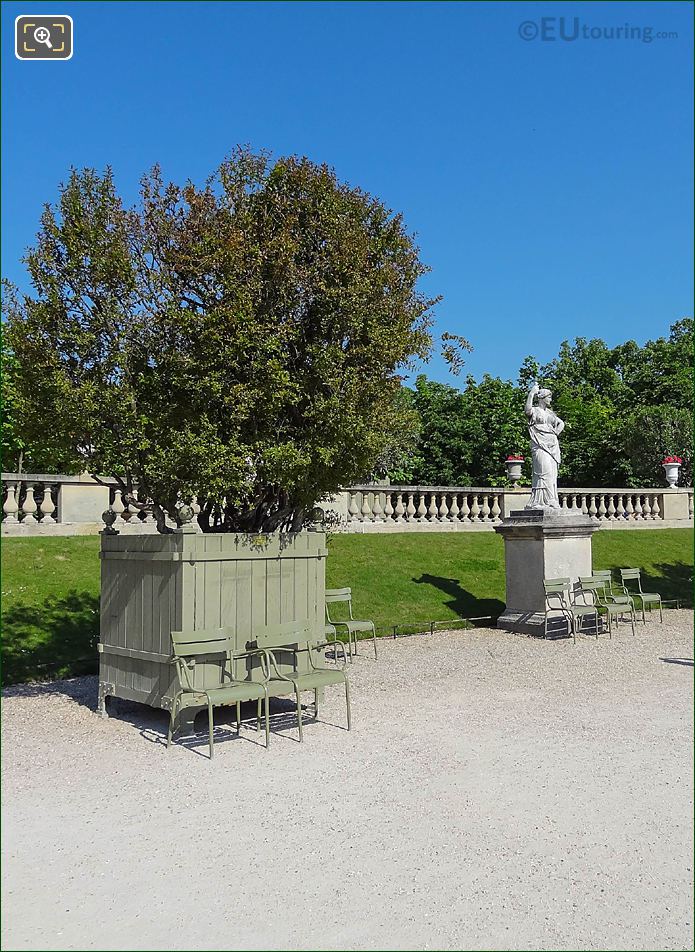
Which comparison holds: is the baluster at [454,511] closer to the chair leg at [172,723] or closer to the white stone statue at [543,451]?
the white stone statue at [543,451]

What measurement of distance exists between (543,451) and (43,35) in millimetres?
12129

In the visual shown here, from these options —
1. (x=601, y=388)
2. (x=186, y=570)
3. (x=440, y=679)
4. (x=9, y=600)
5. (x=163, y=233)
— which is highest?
(x=601, y=388)

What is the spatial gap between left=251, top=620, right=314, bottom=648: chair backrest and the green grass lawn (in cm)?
358

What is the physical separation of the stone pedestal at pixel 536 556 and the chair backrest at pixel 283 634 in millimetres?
6796

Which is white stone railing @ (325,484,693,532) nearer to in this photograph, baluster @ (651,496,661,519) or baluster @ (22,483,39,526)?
baluster @ (651,496,661,519)

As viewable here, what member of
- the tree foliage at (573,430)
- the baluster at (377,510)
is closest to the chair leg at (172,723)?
the baluster at (377,510)

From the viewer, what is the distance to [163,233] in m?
7.93

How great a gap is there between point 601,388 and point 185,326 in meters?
40.5

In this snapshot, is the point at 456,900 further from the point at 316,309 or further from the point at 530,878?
the point at 316,309

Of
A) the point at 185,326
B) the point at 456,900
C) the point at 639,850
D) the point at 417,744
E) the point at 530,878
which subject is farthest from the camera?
the point at 185,326

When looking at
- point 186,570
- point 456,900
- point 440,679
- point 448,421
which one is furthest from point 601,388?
point 456,900

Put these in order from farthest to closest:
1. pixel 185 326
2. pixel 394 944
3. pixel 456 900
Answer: pixel 185 326 < pixel 456 900 < pixel 394 944

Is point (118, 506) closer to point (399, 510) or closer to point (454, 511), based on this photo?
point (399, 510)

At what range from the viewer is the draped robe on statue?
49.5 feet
